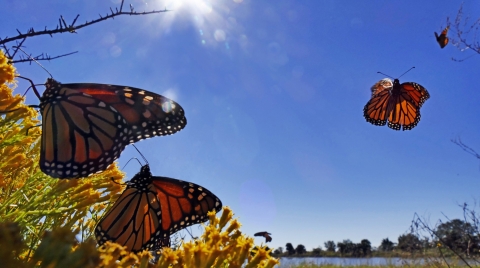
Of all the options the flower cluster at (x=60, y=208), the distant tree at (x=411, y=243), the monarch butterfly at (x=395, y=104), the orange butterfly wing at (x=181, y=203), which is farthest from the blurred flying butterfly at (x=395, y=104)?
the distant tree at (x=411, y=243)

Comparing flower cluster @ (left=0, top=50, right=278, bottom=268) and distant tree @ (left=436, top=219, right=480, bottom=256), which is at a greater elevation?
distant tree @ (left=436, top=219, right=480, bottom=256)

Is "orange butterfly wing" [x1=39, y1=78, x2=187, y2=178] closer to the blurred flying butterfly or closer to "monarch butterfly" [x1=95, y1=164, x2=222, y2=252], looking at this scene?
"monarch butterfly" [x1=95, y1=164, x2=222, y2=252]

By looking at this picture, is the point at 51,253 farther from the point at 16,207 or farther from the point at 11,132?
the point at 11,132

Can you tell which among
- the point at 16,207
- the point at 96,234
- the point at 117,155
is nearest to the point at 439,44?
the point at 117,155

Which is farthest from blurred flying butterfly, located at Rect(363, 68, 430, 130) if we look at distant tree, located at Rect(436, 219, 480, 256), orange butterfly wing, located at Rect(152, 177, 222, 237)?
orange butterfly wing, located at Rect(152, 177, 222, 237)

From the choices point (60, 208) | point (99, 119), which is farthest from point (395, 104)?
point (60, 208)

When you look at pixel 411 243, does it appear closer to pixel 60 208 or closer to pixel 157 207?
pixel 157 207
